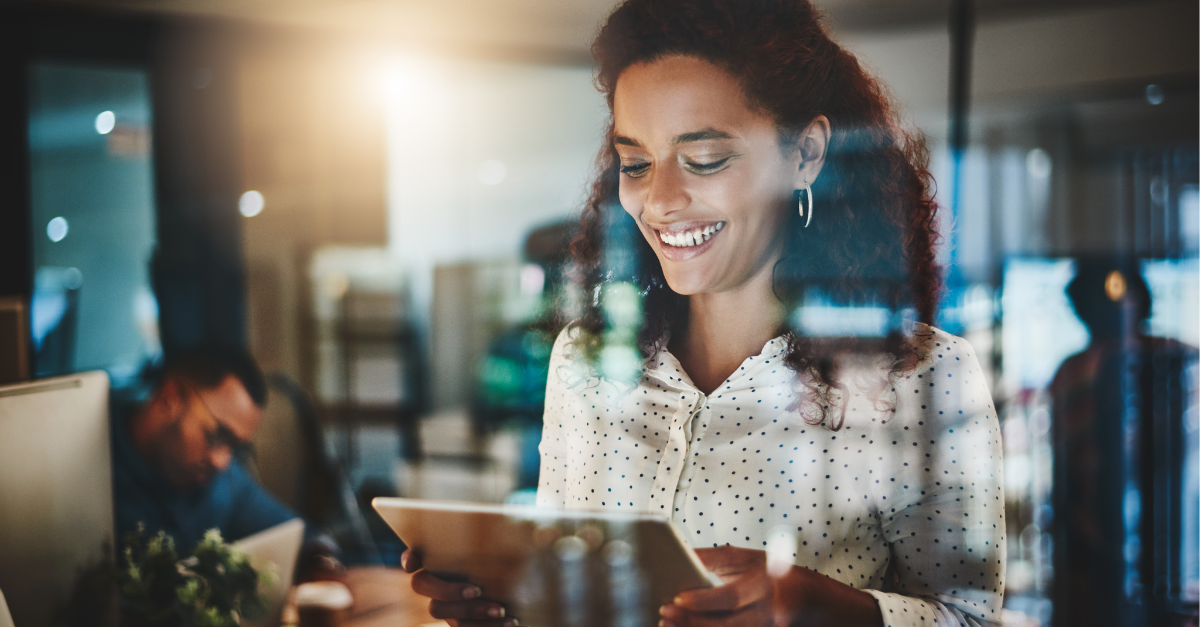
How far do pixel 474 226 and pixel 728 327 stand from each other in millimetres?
760

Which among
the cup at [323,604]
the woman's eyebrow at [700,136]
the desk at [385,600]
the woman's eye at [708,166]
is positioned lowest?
the cup at [323,604]

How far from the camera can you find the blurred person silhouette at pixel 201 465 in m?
1.87

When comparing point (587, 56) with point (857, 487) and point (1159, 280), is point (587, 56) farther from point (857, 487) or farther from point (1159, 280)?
point (1159, 280)

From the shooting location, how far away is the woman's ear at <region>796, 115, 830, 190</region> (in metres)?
1.16

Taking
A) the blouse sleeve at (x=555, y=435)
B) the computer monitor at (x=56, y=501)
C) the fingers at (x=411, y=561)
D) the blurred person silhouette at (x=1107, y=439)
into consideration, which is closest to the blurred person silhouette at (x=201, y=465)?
the computer monitor at (x=56, y=501)

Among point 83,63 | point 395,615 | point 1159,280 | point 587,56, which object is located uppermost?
point 83,63

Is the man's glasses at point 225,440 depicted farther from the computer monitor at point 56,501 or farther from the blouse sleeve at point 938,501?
the blouse sleeve at point 938,501

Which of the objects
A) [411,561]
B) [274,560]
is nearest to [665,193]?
[411,561]

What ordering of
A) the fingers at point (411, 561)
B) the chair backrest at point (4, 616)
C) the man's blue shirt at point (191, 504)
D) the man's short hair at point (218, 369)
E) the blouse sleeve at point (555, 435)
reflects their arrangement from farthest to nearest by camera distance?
1. the man's short hair at point (218, 369)
2. the man's blue shirt at point (191, 504)
3. the blouse sleeve at point (555, 435)
4. the fingers at point (411, 561)
5. the chair backrest at point (4, 616)

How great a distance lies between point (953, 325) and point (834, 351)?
215mm

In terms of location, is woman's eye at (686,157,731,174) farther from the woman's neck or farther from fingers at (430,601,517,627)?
fingers at (430,601,517,627)

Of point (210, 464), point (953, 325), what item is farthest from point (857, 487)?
point (210, 464)

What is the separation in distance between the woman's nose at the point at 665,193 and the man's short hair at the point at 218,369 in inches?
51.3

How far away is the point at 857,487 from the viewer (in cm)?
117
